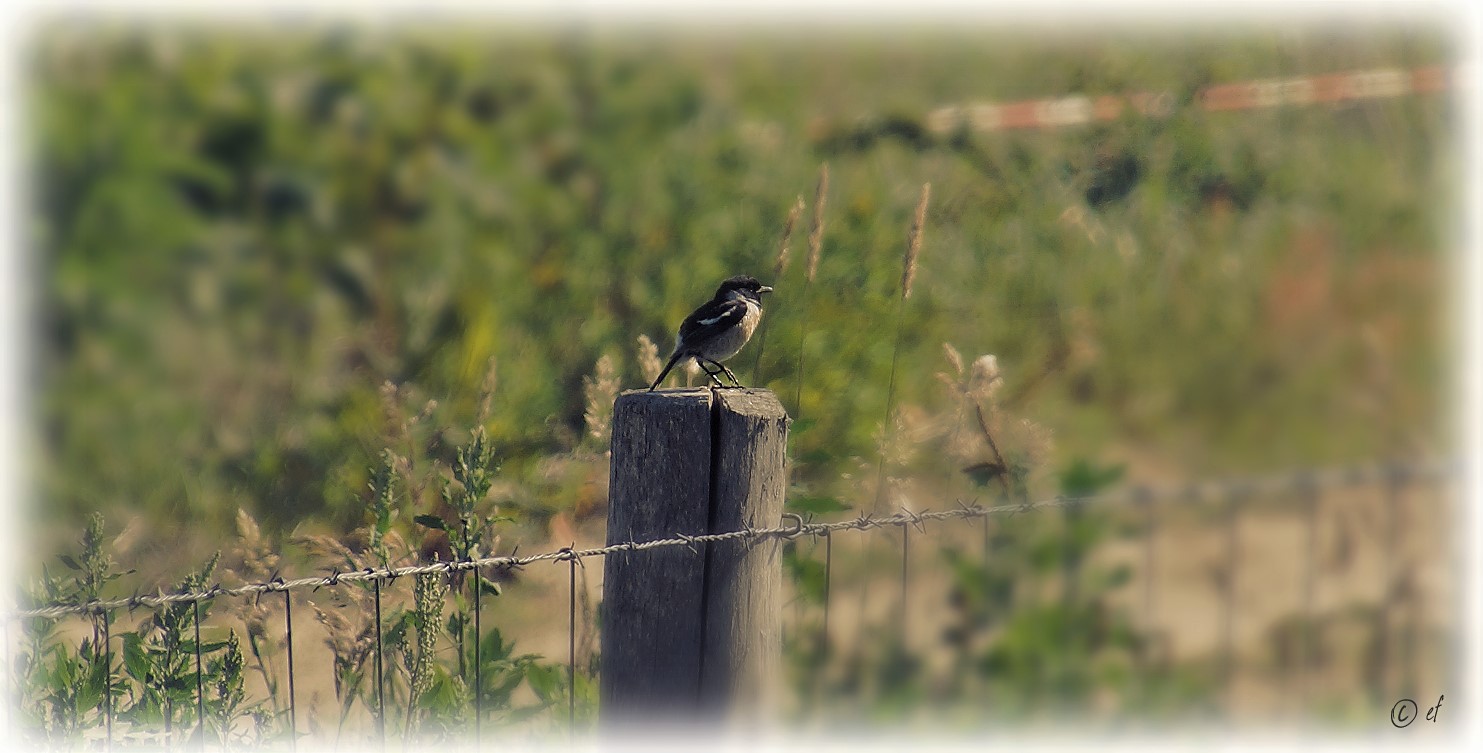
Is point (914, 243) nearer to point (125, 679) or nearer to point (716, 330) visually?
point (716, 330)

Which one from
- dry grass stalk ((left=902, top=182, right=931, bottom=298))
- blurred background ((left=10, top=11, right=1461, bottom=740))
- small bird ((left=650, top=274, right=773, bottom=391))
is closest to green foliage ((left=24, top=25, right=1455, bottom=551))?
blurred background ((left=10, top=11, right=1461, bottom=740))

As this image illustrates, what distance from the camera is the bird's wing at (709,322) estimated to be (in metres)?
3.58

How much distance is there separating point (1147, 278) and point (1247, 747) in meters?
3.31

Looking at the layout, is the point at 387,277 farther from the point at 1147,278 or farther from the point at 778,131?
the point at 1147,278

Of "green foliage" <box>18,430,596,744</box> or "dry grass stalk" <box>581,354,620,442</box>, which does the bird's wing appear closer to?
"dry grass stalk" <box>581,354,620,442</box>

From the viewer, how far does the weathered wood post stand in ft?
7.64

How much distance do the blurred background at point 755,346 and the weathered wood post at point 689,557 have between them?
0.70 metres

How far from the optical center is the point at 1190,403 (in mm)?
6438

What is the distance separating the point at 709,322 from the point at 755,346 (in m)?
0.98

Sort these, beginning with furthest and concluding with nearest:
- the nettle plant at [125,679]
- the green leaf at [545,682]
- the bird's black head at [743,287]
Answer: the bird's black head at [743,287]
the green leaf at [545,682]
the nettle plant at [125,679]

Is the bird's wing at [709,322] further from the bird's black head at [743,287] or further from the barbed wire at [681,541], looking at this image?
the barbed wire at [681,541]

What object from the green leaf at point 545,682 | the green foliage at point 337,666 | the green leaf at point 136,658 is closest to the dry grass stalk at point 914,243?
the green foliage at point 337,666

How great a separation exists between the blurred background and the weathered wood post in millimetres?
703

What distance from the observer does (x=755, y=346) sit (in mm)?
4555
